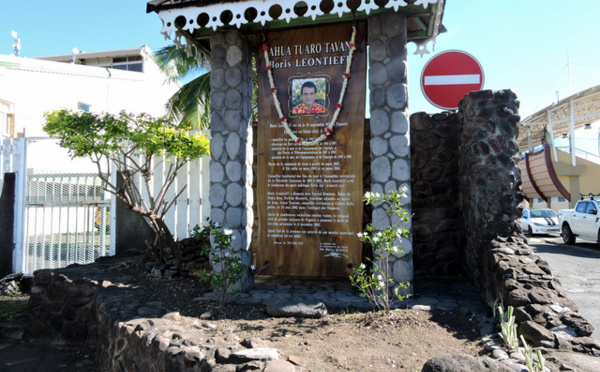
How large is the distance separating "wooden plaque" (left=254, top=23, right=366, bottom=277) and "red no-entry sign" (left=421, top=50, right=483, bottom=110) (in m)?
1.17

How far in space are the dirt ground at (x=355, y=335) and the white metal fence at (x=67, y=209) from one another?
2.80 m

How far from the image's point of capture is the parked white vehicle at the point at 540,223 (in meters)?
17.8

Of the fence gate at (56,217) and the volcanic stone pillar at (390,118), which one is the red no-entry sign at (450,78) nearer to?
the volcanic stone pillar at (390,118)

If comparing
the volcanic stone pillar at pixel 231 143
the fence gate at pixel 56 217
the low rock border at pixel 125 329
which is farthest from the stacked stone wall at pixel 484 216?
the fence gate at pixel 56 217

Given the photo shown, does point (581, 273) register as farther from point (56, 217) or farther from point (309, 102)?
Answer: point (56, 217)

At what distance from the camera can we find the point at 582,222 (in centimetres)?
1357

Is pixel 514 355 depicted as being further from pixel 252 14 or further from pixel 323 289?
pixel 252 14

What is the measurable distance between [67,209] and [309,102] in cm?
530

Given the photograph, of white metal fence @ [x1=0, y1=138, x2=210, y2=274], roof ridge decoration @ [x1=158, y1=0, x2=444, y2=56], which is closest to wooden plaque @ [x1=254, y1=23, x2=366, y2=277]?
roof ridge decoration @ [x1=158, y1=0, x2=444, y2=56]

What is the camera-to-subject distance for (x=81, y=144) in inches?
214

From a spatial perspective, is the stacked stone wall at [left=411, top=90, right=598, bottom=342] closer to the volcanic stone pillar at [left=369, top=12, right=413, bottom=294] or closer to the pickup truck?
the volcanic stone pillar at [left=369, top=12, right=413, bottom=294]

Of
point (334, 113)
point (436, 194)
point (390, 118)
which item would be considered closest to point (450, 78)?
point (390, 118)

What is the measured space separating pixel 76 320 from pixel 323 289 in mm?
3385

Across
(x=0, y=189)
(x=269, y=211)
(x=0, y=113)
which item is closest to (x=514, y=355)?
(x=269, y=211)
